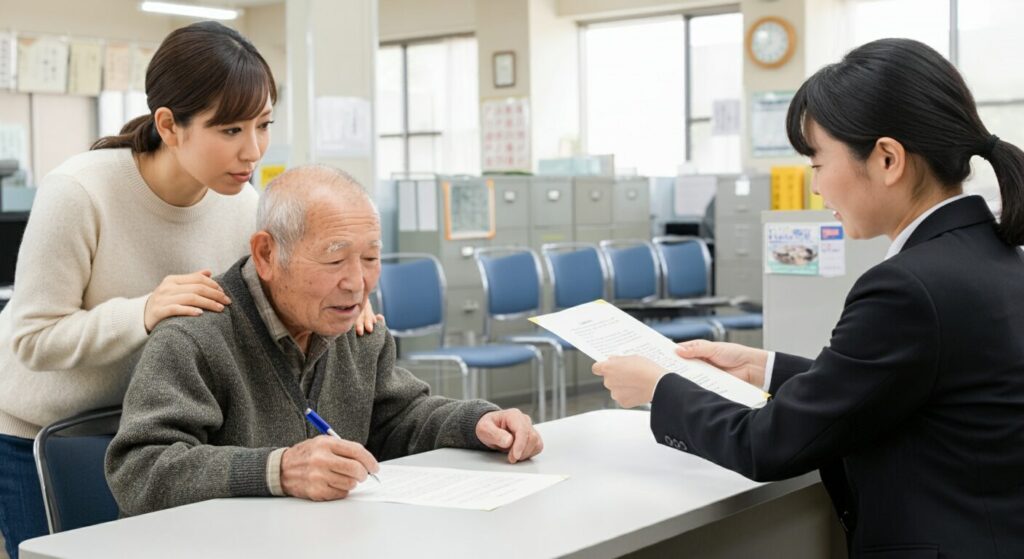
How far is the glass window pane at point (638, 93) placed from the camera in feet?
35.9

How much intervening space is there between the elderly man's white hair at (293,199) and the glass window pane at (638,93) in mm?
9401

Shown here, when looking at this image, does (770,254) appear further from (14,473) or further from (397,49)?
(397,49)

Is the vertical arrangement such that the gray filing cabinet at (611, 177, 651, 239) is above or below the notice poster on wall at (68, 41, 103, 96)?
below

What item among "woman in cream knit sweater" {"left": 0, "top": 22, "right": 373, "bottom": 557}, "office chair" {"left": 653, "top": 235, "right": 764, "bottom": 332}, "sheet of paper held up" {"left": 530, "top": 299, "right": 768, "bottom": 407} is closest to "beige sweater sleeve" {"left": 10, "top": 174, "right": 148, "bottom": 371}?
"woman in cream knit sweater" {"left": 0, "top": 22, "right": 373, "bottom": 557}

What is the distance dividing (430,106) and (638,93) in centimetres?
233

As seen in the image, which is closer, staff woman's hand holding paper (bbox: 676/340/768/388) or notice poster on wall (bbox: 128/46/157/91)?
staff woman's hand holding paper (bbox: 676/340/768/388)

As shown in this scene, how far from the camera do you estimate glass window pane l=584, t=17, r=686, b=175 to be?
10.9 meters

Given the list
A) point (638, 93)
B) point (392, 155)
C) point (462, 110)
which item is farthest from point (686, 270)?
point (392, 155)

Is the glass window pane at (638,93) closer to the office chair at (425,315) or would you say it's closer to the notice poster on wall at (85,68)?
the notice poster on wall at (85,68)

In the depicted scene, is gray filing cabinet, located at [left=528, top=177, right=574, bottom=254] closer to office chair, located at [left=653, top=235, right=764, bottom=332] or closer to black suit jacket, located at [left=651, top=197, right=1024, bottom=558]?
office chair, located at [left=653, top=235, right=764, bottom=332]

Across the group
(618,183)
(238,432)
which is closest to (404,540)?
(238,432)

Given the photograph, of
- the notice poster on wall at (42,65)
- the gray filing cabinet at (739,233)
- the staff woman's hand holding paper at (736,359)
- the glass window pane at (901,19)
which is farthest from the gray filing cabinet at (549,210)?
the notice poster on wall at (42,65)

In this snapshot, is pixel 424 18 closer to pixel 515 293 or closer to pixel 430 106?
pixel 430 106

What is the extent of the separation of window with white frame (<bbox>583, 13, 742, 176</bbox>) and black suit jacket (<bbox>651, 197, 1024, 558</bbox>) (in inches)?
356
